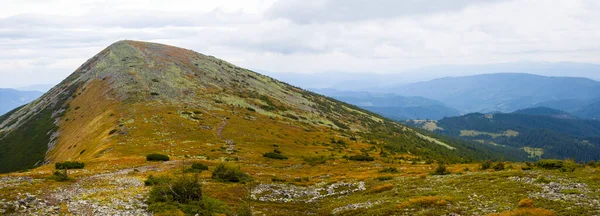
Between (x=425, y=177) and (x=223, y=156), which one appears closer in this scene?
(x=425, y=177)

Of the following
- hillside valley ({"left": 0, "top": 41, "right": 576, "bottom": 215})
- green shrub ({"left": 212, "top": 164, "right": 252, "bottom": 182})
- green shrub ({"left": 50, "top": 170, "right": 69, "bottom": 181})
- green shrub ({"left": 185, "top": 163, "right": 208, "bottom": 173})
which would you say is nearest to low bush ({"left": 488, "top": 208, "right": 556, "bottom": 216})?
hillside valley ({"left": 0, "top": 41, "right": 576, "bottom": 215})

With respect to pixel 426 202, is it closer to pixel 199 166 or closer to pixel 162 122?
pixel 199 166

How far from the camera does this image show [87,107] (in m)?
88.6

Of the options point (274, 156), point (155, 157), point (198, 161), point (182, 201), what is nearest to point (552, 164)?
point (182, 201)

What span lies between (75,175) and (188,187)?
15.1 meters

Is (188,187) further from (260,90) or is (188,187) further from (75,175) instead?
(260,90)

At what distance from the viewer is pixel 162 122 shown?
6662cm

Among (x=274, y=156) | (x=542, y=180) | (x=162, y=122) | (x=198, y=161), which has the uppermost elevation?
(x=162, y=122)

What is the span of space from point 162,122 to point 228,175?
37.6 meters

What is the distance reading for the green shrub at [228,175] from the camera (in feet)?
114

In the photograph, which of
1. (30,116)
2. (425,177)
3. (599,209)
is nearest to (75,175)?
(425,177)

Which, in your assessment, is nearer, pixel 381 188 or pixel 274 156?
pixel 381 188

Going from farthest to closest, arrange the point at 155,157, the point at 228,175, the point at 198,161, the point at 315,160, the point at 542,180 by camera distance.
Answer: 1. the point at 315,160
2. the point at 198,161
3. the point at 155,157
4. the point at 228,175
5. the point at 542,180

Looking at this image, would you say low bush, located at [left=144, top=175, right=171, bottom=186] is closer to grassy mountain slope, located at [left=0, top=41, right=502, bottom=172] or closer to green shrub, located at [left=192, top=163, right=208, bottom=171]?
green shrub, located at [left=192, top=163, right=208, bottom=171]
